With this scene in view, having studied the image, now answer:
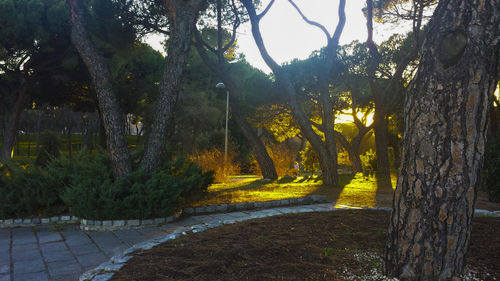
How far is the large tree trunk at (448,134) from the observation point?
87.4 inches

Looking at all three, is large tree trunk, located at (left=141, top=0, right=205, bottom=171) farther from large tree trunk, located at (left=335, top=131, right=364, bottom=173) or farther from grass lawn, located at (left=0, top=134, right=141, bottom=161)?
grass lawn, located at (left=0, top=134, right=141, bottom=161)

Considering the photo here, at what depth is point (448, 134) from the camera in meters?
2.24

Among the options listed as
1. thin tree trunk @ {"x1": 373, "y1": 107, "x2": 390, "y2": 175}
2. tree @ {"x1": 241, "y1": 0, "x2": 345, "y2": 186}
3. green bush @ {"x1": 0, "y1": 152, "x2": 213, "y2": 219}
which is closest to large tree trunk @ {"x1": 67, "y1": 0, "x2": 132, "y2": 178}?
green bush @ {"x1": 0, "y1": 152, "x2": 213, "y2": 219}

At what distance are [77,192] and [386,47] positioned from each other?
1402 cm

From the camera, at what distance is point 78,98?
687 inches

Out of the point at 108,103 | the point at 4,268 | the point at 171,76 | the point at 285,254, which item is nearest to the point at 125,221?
the point at 4,268

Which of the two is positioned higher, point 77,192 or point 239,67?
point 239,67

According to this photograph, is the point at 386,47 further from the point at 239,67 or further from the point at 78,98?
the point at 78,98

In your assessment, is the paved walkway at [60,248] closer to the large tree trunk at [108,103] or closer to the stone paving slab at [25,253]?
the stone paving slab at [25,253]

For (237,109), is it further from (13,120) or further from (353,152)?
(13,120)

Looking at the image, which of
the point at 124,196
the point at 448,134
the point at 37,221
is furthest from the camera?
the point at 37,221

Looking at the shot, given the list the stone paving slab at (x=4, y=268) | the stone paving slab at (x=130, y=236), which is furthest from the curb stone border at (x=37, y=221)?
the stone paving slab at (x=4, y=268)

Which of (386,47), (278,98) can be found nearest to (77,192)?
(278,98)

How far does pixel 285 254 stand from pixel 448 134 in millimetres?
1674
